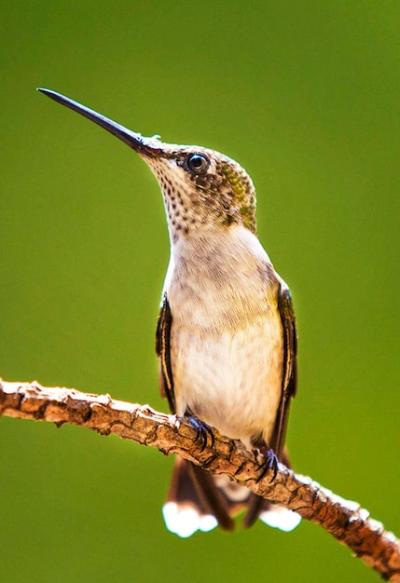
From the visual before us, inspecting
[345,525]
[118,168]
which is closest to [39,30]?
[118,168]

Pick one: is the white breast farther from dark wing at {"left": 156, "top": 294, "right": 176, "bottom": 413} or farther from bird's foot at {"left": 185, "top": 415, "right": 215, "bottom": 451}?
bird's foot at {"left": 185, "top": 415, "right": 215, "bottom": 451}

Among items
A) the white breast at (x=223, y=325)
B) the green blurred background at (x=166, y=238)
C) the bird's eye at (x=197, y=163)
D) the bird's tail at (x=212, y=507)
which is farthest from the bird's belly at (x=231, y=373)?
the green blurred background at (x=166, y=238)

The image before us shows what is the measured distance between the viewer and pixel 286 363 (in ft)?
6.83

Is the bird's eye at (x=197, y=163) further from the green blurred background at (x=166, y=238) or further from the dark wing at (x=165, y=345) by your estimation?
the green blurred background at (x=166, y=238)

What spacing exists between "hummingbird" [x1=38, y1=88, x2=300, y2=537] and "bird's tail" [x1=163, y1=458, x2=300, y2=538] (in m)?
0.20

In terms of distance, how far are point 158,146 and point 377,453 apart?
67.2 inches

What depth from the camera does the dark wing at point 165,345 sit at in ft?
6.45

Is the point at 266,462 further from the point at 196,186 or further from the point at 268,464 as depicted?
the point at 196,186

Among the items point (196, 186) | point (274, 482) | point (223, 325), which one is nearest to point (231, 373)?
point (223, 325)

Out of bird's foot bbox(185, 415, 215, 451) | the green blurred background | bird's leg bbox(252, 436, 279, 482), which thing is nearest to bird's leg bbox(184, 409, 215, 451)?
bird's foot bbox(185, 415, 215, 451)

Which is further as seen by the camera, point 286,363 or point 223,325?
point 286,363

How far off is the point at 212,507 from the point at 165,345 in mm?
476

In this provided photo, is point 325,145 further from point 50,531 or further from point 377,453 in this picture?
point 50,531

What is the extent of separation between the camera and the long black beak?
1.49 m
